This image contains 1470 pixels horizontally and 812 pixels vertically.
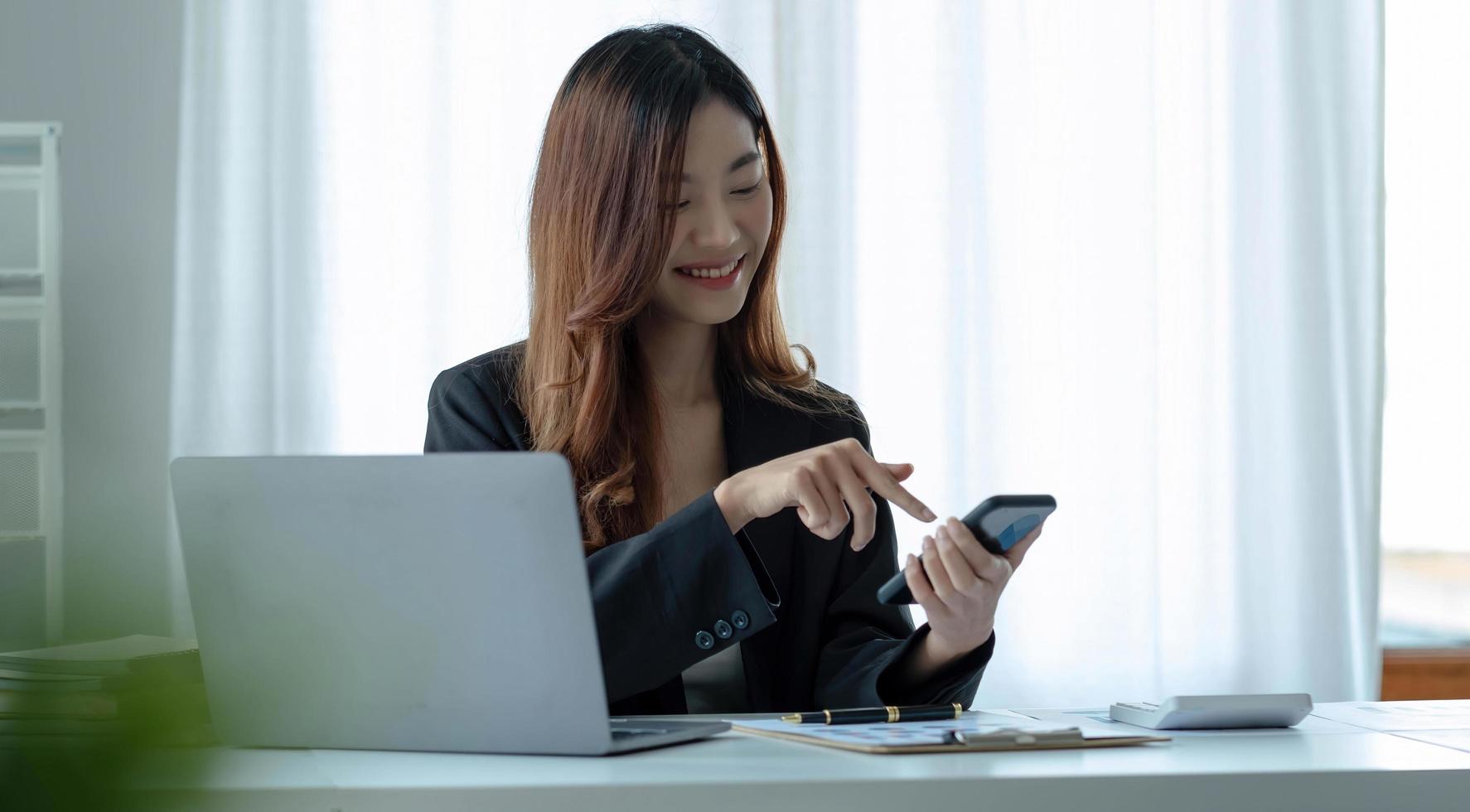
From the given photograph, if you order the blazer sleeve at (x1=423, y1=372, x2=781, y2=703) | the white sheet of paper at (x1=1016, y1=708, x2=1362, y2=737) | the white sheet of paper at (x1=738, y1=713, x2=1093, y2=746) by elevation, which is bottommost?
the white sheet of paper at (x1=1016, y1=708, x2=1362, y2=737)

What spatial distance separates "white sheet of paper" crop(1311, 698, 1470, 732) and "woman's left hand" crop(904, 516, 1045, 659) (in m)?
0.29

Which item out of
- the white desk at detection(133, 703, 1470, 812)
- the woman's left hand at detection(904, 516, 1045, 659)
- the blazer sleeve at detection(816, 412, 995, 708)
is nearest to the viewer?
the white desk at detection(133, 703, 1470, 812)

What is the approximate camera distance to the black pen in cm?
96

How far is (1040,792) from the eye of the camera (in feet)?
2.27

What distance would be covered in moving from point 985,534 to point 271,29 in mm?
2170

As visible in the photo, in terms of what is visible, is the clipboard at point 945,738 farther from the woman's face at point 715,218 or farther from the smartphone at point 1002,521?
the woman's face at point 715,218

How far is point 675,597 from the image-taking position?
1.08 metres

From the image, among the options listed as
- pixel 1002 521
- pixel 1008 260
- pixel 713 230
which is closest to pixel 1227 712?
pixel 1002 521

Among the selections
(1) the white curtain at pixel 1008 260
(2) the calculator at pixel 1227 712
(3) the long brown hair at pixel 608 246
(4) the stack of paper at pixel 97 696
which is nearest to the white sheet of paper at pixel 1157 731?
(2) the calculator at pixel 1227 712

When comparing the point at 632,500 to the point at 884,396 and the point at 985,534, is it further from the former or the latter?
the point at 884,396

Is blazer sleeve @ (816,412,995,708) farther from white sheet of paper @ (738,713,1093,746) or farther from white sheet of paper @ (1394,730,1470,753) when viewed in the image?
white sheet of paper @ (1394,730,1470,753)

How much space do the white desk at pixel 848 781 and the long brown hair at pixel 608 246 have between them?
69 cm

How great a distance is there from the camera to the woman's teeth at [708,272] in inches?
60.6

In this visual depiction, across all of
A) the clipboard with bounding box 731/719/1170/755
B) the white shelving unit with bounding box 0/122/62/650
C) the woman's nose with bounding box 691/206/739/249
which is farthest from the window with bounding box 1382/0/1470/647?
the white shelving unit with bounding box 0/122/62/650
